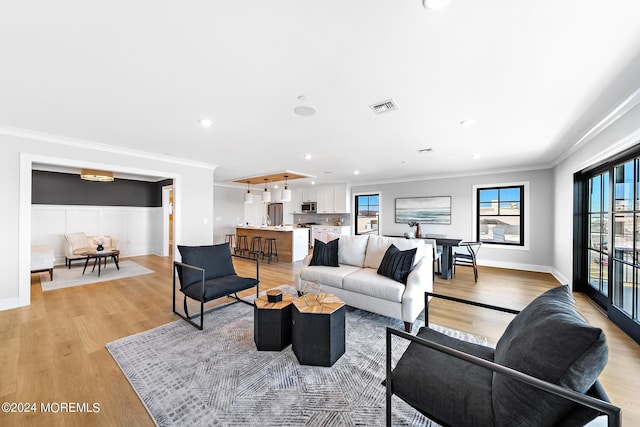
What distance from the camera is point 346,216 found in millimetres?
9180

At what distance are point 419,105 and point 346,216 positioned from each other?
6671mm

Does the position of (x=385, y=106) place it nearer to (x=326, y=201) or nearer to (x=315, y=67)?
(x=315, y=67)

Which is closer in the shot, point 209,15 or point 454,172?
point 209,15

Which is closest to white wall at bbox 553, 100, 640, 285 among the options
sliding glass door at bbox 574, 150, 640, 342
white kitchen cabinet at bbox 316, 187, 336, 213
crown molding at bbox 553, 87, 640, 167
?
crown molding at bbox 553, 87, 640, 167

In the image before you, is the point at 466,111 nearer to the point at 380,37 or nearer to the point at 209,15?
the point at 380,37

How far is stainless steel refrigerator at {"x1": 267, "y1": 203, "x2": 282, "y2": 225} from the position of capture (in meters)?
10.7

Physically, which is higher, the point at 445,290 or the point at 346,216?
the point at 346,216

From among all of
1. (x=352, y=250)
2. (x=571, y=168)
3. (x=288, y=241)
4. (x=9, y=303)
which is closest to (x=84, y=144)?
(x=9, y=303)

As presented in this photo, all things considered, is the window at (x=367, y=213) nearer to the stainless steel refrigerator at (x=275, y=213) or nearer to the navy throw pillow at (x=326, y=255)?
the stainless steel refrigerator at (x=275, y=213)

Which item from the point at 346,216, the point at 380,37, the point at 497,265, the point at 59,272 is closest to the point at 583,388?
the point at 380,37

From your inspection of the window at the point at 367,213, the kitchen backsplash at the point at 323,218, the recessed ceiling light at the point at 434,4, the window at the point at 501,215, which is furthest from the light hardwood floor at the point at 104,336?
the kitchen backsplash at the point at 323,218

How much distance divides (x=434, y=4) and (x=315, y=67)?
2.93 ft

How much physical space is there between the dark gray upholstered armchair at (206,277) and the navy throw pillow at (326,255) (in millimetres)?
897

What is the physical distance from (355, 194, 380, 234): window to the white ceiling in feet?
15.6
